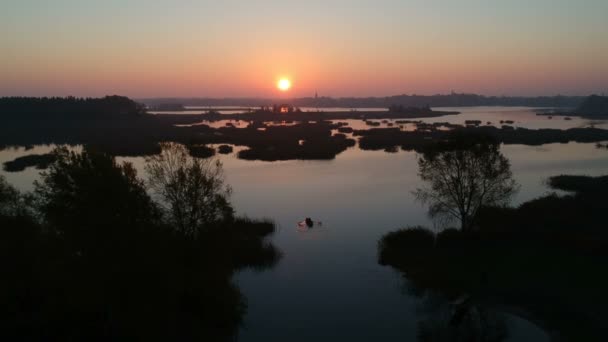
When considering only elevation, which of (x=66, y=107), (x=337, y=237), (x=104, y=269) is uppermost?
(x=66, y=107)

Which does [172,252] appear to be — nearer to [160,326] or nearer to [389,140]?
[160,326]

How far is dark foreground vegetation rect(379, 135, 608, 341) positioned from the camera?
1988cm

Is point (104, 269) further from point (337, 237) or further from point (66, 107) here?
point (66, 107)

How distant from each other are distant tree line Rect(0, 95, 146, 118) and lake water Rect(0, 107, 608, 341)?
78.1 meters

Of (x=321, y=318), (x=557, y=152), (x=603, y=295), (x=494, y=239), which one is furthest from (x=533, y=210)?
(x=557, y=152)

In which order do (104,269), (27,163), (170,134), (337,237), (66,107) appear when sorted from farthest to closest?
(66,107) < (170,134) < (27,163) < (337,237) < (104,269)

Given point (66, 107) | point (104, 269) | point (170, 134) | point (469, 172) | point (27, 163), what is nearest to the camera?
point (104, 269)

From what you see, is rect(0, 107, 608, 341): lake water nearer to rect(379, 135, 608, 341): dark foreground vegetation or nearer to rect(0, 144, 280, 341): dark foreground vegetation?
rect(379, 135, 608, 341): dark foreground vegetation

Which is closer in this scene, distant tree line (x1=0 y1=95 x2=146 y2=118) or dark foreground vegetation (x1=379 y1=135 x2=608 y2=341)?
dark foreground vegetation (x1=379 y1=135 x2=608 y2=341)

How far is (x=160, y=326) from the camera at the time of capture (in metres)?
18.3

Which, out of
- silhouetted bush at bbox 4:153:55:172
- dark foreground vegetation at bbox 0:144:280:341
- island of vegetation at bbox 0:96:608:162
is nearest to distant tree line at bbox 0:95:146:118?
island of vegetation at bbox 0:96:608:162

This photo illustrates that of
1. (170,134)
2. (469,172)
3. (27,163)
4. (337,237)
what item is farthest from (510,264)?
(170,134)

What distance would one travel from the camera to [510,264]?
83.3 feet

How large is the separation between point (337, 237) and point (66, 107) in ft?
443
